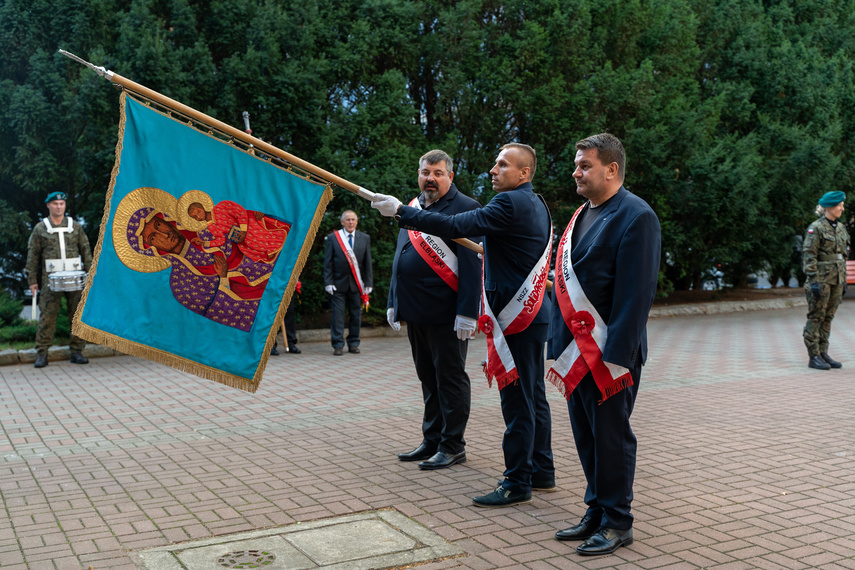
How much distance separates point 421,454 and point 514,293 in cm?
161

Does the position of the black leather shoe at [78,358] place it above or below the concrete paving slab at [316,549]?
above

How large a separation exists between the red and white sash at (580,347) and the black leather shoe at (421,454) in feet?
6.21

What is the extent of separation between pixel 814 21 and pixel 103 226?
21773mm

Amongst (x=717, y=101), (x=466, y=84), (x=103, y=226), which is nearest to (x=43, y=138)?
(x=466, y=84)

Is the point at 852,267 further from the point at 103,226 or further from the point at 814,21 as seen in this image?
the point at 103,226

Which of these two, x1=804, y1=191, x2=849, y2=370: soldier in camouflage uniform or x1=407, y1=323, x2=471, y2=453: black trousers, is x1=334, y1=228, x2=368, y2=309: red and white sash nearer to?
x1=804, y1=191, x2=849, y2=370: soldier in camouflage uniform

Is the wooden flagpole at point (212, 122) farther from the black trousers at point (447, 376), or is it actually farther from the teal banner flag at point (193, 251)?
the black trousers at point (447, 376)

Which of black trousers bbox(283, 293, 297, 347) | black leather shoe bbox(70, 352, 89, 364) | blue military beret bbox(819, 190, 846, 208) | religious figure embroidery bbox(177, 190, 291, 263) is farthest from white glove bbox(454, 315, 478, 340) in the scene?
black leather shoe bbox(70, 352, 89, 364)

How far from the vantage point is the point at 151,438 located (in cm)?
677

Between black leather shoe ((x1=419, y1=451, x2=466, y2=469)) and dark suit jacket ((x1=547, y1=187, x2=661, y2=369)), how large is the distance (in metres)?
2.01

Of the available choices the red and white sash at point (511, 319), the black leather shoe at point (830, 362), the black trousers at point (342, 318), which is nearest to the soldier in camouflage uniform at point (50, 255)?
the black trousers at point (342, 318)

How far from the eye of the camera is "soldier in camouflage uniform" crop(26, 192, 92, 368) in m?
10.9

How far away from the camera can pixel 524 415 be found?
5.07m

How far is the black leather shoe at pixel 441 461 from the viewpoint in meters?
5.76
